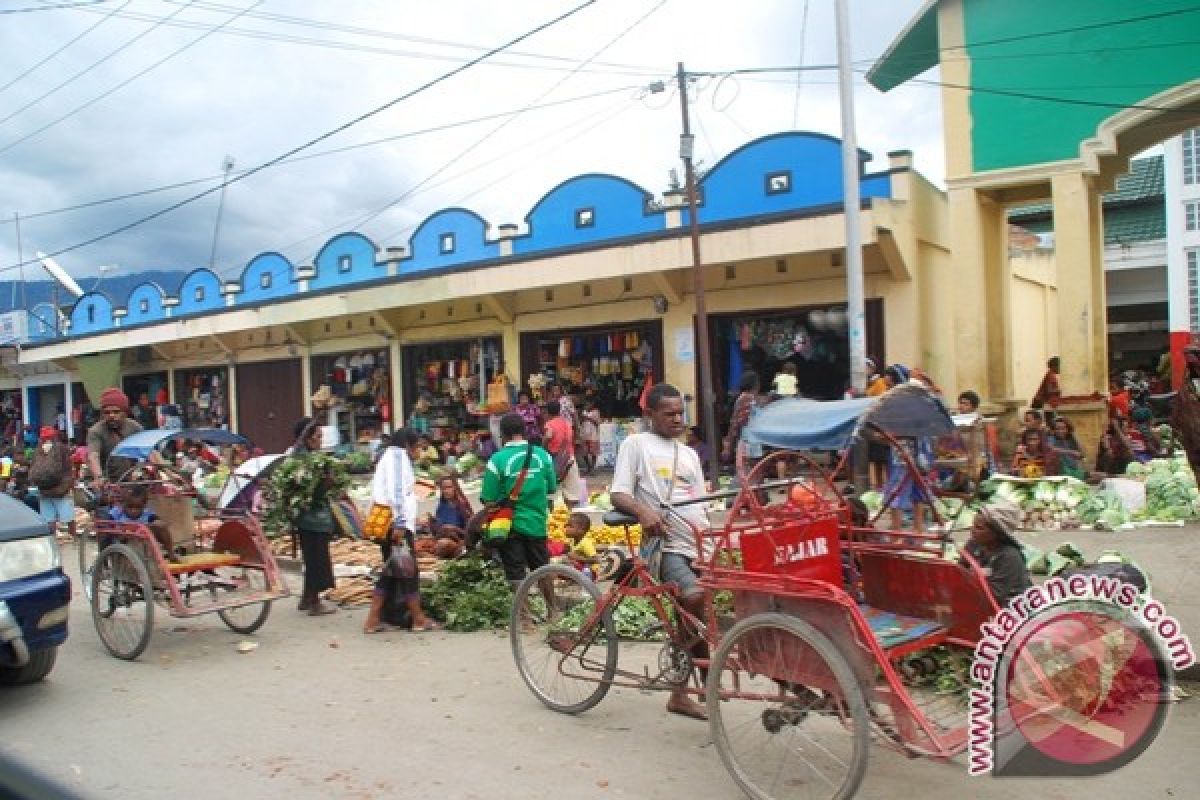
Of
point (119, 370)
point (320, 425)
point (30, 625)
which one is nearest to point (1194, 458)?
point (320, 425)

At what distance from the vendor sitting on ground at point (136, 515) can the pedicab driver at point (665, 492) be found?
163 inches

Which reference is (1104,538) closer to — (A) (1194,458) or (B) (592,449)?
(A) (1194,458)

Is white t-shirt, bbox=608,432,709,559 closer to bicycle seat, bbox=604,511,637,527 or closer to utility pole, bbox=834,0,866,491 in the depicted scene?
bicycle seat, bbox=604,511,637,527

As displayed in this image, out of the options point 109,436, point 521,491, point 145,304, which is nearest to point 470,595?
point 521,491

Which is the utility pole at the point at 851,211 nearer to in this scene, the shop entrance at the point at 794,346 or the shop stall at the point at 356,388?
the shop entrance at the point at 794,346

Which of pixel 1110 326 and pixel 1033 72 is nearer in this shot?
pixel 1033 72

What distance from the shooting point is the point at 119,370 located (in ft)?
98.5

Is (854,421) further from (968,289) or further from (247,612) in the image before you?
(968,289)

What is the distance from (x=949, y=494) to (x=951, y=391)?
9.85 m

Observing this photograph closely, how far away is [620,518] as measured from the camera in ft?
16.6

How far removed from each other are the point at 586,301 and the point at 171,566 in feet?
40.3

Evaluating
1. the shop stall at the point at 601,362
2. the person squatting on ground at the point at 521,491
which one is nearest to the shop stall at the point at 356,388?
the shop stall at the point at 601,362

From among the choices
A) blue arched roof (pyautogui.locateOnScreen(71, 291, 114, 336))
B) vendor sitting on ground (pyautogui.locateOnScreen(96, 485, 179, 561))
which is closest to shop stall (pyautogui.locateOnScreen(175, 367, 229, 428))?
blue arched roof (pyautogui.locateOnScreen(71, 291, 114, 336))

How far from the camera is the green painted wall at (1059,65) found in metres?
13.5
